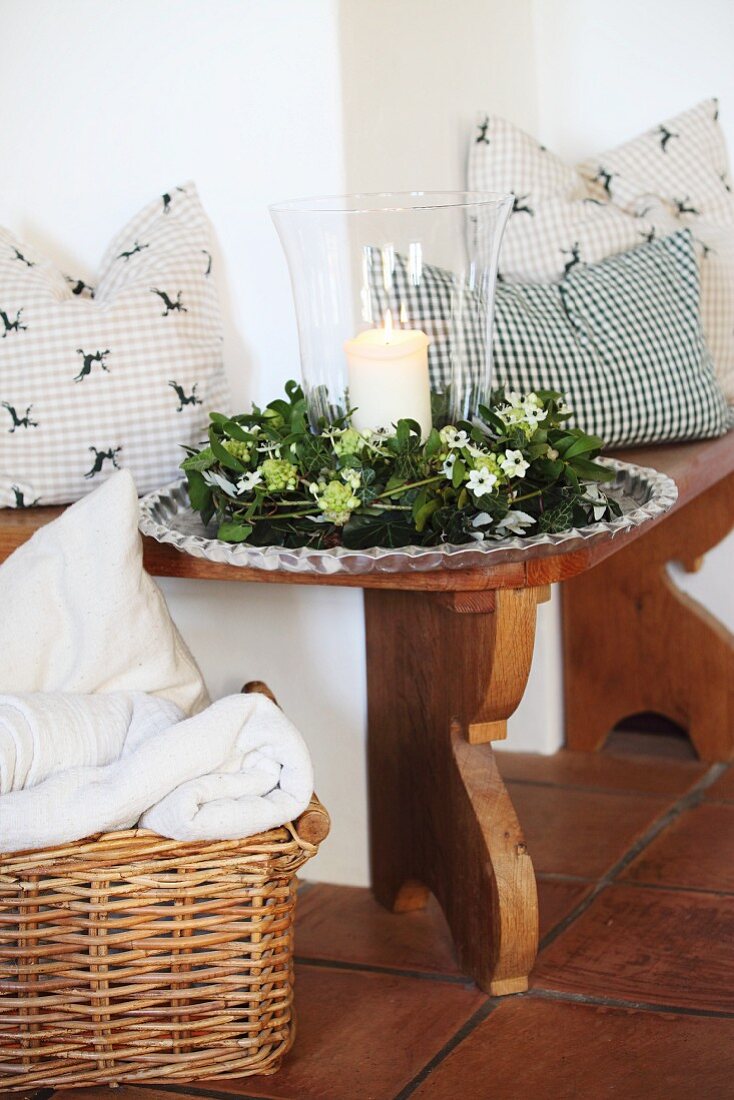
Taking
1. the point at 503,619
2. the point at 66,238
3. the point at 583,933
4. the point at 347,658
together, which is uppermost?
the point at 66,238

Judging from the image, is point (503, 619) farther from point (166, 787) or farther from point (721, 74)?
point (721, 74)

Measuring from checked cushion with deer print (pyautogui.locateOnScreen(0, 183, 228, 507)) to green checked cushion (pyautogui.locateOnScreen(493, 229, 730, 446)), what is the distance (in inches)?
14.4

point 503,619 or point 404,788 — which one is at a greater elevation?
point 503,619

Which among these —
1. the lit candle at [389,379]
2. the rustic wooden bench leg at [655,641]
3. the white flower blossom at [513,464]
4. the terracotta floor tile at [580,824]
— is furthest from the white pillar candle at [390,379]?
the rustic wooden bench leg at [655,641]

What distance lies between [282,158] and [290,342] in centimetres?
20

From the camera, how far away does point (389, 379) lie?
3.89ft

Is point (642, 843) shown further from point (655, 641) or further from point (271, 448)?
point (271, 448)

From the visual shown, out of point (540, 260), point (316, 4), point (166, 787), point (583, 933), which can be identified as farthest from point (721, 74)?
point (166, 787)

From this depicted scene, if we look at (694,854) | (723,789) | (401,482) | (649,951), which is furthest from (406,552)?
(723,789)

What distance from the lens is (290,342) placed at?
1.49 meters

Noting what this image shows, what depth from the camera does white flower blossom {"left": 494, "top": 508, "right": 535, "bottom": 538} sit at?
1093 millimetres

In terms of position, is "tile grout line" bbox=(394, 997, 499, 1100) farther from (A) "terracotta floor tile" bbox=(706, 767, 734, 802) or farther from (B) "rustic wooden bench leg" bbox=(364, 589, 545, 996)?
(A) "terracotta floor tile" bbox=(706, 767, 734, 802)

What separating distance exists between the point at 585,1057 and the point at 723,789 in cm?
74

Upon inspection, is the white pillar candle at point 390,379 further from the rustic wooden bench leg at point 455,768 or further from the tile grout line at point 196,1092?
the tile grout line at point 196,1092
